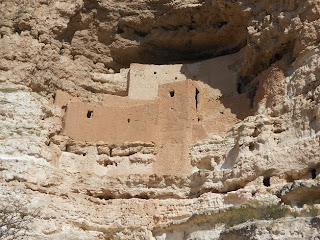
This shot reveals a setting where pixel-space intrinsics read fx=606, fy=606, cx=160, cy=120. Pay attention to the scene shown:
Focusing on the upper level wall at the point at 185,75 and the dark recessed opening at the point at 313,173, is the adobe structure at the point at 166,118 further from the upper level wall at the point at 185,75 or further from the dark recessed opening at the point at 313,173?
the dark recessed opening at the point at 313,173

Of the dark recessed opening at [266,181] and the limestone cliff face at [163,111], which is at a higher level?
the limestone cliff face at [163,111]

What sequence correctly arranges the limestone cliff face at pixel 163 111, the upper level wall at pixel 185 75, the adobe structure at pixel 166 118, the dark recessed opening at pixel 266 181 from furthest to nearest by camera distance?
the upper level wall at pixel 185 75 → the adobe structure at pixel 166 118 → the limestone cliff face at pixel 163 111 → the dark recessed opening at pixel 266 181

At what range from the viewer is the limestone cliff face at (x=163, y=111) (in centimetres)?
1438

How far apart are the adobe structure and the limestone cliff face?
0.05m

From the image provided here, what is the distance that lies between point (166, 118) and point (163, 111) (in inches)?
10.9

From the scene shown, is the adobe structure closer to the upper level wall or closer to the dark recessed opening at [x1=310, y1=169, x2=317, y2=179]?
the upper level wall

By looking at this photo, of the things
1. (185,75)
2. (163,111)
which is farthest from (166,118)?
(185,75)

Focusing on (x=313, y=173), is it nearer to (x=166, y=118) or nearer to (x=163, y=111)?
(x=166, y=118)

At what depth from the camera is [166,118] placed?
17031 mm

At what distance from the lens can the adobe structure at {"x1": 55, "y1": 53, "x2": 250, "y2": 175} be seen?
16.5 metres

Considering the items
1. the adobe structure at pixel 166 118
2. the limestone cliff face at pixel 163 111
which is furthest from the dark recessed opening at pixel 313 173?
the adobe structure at pixel 166 118

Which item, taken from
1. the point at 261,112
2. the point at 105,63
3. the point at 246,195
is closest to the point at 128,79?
the point at 105,63

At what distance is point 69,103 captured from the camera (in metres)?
17.2

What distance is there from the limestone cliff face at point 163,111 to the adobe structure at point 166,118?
2.1 inches
